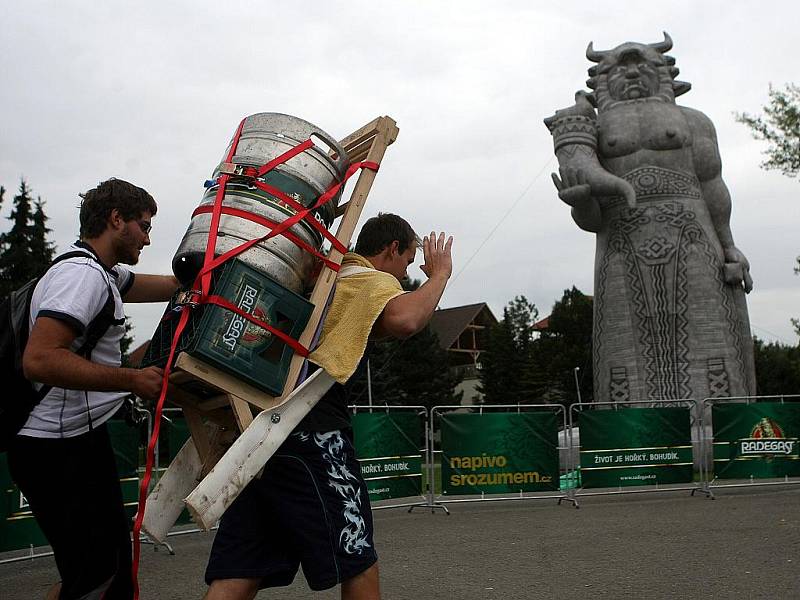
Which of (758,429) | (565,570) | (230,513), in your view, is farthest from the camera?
(758,429)

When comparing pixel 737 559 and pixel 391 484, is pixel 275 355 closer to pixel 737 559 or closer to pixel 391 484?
pixel 737 559

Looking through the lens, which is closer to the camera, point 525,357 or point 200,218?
point 200,218

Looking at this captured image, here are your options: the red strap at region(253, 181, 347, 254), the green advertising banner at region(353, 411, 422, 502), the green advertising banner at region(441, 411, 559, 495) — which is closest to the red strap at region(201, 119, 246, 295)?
the red strap at region(253, 181, 347, 254)

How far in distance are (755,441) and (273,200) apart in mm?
10944

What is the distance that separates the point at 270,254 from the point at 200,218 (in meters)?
0.30

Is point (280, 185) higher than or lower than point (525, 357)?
lower

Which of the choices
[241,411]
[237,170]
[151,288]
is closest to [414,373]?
[151,288]

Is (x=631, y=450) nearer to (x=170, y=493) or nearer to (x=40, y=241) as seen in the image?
(x=170, y=493)

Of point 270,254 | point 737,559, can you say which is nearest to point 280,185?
point 270,254

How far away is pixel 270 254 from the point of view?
2.92 meters

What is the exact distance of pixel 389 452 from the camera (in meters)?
10.9

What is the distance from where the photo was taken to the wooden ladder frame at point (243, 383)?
2.81 metres

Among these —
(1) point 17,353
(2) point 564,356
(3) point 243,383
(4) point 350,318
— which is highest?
(2) point 564,356

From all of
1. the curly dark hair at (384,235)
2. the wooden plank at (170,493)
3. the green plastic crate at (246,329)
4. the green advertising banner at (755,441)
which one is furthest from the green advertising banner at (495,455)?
the green plastic crate at (246,329)
